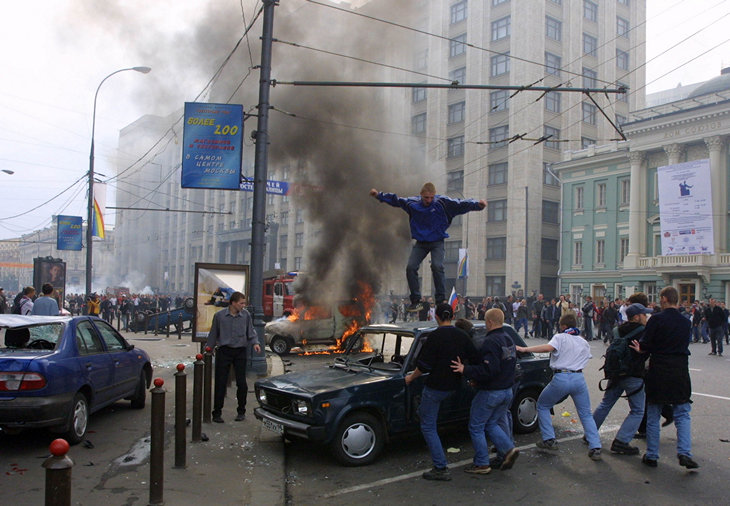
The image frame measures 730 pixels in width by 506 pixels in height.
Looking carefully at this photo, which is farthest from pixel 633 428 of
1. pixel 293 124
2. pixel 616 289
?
pixel 616 289

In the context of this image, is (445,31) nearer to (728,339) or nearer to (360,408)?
(728,339)

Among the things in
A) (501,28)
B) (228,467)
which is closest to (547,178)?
(501,28)

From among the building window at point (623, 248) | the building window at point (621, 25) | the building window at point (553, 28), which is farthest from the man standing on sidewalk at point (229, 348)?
the building window at point (621, 25)

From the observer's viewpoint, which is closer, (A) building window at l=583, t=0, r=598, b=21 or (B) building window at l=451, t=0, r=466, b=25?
(A) building window at l=583, t=0, r=598, b=21

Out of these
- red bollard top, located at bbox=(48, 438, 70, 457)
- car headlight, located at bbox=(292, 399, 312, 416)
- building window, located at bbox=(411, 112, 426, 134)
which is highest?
building window, located at bbox=(411, 112, 426, 134)

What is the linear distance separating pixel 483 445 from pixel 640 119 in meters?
35.5

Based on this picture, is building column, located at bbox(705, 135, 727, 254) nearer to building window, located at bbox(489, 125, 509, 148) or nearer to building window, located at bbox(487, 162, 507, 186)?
building window, located at bbox(489, 125, 509, 148)

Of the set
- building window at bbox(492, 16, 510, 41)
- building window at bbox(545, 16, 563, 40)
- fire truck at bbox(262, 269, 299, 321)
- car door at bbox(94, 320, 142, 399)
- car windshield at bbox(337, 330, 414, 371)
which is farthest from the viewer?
building window at bbox(492, 16, 510, 41)

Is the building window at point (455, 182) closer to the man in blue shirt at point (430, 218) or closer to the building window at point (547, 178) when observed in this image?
the building window at point (547, 178)

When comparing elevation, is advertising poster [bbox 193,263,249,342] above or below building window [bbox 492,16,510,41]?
below

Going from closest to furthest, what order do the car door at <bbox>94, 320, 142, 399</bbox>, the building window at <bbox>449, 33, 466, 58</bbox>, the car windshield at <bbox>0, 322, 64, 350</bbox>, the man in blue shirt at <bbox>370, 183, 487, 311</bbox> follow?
1. the car windshield at <bbox>0, 322, 64, 350</bbox>
2. the car door at <bbox>94, 320, 142, 399</bbox>
3. the man in blue shirt at <bbox>370, 183, 487, 311</bbox>
4. the building window at <bbox>449, 33, 466, 58</bbox>

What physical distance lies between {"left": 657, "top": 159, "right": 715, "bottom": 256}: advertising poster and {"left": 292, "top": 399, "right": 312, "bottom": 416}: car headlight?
94.4ft

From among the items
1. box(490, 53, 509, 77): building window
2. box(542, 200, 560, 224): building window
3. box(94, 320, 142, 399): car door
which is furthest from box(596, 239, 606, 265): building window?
box(94, 320, 142, 399): car door

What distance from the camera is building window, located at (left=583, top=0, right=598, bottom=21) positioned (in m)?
44.9
